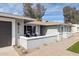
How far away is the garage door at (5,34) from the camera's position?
41.7ft

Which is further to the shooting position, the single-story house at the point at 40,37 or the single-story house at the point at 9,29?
the single-story house at the point at 40,37

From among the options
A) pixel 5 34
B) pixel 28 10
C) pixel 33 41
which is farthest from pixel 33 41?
pixel 28 10

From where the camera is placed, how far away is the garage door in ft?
41.7

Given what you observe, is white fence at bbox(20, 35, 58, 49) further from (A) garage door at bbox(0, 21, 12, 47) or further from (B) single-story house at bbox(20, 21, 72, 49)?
(A) garage door at bbox(0, 21, 12, 47)

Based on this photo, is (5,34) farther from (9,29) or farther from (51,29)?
(51,29)

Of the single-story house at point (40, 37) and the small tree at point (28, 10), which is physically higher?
the small tree at point (28, 10)

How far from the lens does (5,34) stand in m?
13.0

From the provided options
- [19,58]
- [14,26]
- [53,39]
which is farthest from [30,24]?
[19,58]

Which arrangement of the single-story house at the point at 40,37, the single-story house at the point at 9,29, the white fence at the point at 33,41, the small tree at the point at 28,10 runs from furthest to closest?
the small tree at the point at 28,10 < the single-story house at the point at 40,37 < the white fence at the point at 33,41 < the single-story house at the point at 9,29

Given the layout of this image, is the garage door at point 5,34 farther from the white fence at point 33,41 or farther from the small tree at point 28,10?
the small tree at point 28,10

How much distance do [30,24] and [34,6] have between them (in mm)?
15291

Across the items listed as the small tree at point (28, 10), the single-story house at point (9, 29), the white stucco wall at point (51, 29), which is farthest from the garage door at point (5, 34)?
the small tree at point (28, 10)

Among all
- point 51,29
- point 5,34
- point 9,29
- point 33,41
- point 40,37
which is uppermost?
point 9,29

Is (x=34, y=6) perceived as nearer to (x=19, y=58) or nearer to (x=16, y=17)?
(x=16, y=17)
